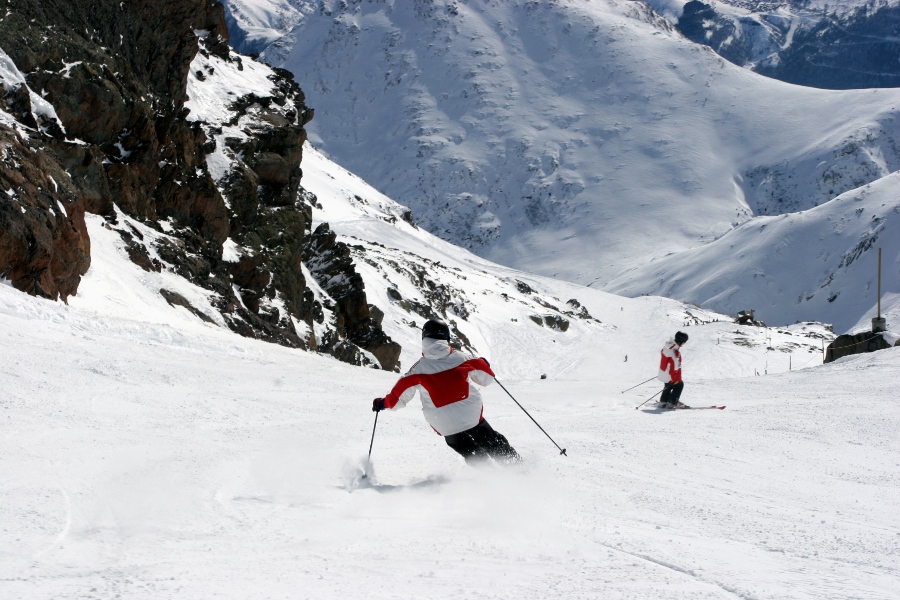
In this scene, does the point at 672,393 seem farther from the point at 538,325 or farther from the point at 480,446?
the point at 538,325

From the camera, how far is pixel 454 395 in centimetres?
657

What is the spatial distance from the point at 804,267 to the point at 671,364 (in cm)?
11911

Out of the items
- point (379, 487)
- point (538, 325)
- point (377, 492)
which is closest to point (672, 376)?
point (379, 487)

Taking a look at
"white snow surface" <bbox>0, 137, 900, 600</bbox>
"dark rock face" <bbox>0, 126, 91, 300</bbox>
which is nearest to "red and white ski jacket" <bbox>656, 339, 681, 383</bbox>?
"white snow surface" <bbox>0, 137, 900, 600</bbox>

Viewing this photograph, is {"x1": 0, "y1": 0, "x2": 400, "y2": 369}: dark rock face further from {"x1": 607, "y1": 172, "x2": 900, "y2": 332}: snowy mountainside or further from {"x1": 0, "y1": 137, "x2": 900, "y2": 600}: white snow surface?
{"x1": 607, "y1": 172, "x2": 900, "y2": 332}: snowy mountainside

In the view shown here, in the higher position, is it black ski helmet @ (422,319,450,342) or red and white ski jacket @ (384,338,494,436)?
black ski helmet @ (422,319,450,342)

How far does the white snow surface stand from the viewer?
4004mm

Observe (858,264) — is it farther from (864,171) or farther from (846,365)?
(846,365)

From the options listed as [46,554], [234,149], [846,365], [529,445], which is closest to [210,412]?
[529,445]

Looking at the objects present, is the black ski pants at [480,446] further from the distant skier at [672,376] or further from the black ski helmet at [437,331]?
the distant skier at [672,376]

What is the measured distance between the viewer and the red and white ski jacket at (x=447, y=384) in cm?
657

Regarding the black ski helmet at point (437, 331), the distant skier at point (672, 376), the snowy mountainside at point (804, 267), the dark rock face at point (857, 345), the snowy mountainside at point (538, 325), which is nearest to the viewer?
the black ski helmet at point (437, 331)

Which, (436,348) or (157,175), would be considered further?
(157,175)

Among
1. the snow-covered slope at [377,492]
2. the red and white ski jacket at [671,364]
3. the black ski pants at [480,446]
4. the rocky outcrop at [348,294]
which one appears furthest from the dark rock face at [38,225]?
the rocky outcrop at [348,294]
